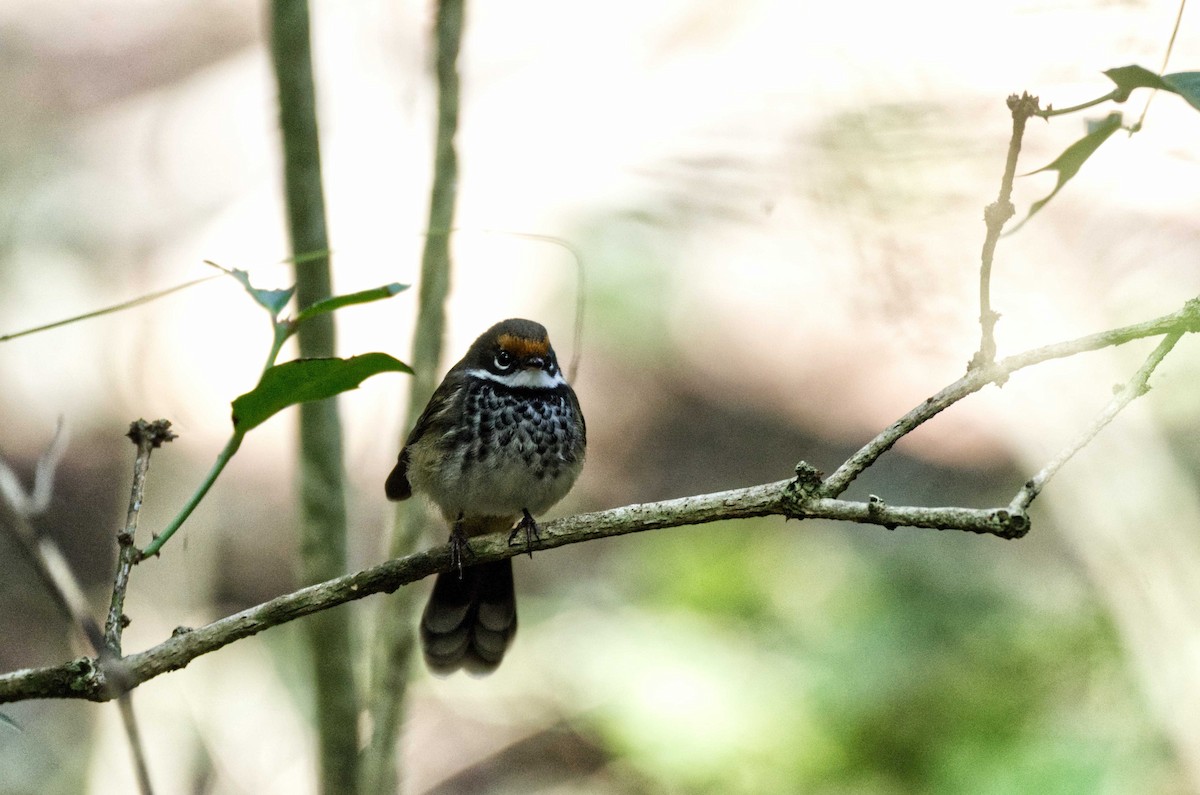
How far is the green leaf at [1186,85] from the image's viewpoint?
1437 millimetres

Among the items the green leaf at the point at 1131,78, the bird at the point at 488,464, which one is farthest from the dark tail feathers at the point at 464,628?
the green leaf at the point at 1131,78

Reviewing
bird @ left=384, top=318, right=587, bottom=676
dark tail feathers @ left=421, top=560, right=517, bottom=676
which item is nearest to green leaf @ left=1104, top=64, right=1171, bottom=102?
bird @ left=384, top=318, right=587, bottom=676

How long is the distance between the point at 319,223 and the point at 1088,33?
1714mm

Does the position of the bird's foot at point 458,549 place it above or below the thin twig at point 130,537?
below

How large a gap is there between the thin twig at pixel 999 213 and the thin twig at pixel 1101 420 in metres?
0.17

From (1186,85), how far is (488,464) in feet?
7.53

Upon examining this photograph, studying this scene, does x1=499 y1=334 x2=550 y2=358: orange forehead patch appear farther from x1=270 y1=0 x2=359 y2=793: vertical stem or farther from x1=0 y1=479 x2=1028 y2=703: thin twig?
x1=0 y1=479 x2=1028 y2=703: thin twig

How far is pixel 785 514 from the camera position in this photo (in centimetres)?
174

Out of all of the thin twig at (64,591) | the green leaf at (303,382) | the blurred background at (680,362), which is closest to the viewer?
the thin twig at (64,591)

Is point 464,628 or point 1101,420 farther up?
point 1101,420

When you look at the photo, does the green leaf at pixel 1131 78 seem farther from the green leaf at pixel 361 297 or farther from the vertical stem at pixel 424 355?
the vertical stem at pixel 424 355

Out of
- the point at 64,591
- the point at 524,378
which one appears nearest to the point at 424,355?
the point at 524,378

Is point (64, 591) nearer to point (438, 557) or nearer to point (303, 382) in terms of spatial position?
point (303, 382)

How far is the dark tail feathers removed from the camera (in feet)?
11.8
